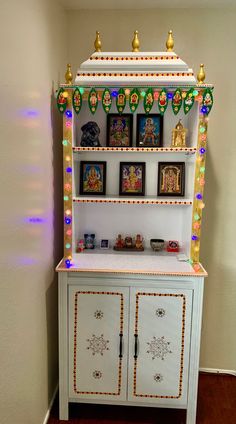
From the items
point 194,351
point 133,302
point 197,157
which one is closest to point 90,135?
point 197,157

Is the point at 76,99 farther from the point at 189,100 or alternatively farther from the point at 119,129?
the point at 189,100

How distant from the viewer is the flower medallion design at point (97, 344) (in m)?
2.06

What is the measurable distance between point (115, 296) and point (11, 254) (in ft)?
2.45

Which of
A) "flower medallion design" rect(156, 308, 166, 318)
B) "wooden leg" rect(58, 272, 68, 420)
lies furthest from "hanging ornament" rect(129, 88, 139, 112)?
"flower medallion design" rect(156, 308, 166, 318)

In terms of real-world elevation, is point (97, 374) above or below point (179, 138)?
below

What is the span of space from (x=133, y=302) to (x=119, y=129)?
1.14 metres

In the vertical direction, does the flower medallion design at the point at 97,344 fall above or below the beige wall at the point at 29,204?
below

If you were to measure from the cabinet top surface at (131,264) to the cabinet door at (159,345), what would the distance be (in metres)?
0.12

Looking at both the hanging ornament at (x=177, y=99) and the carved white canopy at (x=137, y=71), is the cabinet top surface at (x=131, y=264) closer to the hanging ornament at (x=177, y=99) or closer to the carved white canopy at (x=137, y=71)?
the hanging ornament at (x=177, y=99)

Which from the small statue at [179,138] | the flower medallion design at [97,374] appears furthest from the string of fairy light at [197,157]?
the flower medallion design at [97,374]

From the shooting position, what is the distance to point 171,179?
2.35 meters

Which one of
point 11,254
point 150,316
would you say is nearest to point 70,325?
point 150,316

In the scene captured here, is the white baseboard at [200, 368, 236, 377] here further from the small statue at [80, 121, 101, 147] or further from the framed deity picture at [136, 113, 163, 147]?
the small statue at [80, 121, 101, 147]

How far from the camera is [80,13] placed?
239 cm
